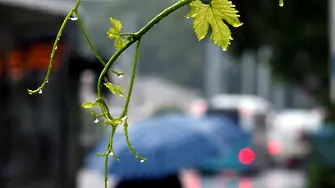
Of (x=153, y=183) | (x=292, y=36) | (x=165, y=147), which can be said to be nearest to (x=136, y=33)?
(x=153, y=183)

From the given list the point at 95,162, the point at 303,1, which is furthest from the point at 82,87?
the point at 303,1

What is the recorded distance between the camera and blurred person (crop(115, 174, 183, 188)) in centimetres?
427

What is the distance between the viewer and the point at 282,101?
22250 mm

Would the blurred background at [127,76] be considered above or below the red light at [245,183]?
above

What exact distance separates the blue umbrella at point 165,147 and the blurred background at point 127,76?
0.26m

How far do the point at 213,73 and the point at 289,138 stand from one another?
258 cm

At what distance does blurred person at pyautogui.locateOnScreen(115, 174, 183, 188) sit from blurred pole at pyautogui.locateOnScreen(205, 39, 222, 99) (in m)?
7.82

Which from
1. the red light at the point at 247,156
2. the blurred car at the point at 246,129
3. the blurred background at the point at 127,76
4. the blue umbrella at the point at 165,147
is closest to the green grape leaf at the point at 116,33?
the blurred background at the point at 127,76

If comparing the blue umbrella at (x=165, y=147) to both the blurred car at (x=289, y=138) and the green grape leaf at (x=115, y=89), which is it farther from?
the blurred car at (x=289, y=138)

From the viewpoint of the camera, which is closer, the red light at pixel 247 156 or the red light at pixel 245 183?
the red light at pixel 247 156

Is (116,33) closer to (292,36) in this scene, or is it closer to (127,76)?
(127,76)

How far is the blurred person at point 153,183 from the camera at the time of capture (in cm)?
427

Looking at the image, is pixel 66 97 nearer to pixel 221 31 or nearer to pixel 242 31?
pixel 242 31

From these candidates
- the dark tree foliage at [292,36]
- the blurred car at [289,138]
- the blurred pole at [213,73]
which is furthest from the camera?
the blurred car at [289,138]
